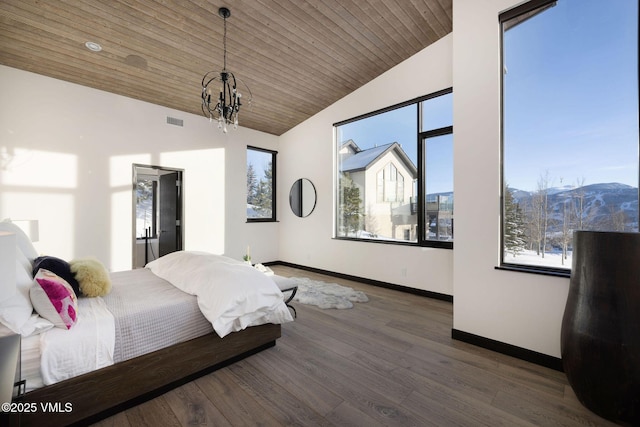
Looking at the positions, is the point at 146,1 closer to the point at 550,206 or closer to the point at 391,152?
the point at 391,152

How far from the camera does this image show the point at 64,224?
148 inches

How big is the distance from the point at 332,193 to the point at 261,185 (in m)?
1.72

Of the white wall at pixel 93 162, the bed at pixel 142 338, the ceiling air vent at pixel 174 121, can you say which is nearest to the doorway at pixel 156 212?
the white wall at pixel 93 162

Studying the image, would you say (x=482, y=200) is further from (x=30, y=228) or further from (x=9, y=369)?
(x=30, y=228)

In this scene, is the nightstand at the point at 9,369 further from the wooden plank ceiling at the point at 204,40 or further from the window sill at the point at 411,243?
the window sill at the point at 411,243

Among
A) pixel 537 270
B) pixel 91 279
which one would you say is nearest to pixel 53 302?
pixel 91 279

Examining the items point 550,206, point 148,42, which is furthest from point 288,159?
point 550,206

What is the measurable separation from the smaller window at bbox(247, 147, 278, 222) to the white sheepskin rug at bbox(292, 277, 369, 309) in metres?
2.05

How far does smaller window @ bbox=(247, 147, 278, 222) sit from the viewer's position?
590 cm

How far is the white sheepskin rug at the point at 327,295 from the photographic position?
3.67 meters

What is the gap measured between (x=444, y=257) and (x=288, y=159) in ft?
12.3

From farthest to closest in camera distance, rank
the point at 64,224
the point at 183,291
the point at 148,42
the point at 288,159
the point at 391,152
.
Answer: the point at 288,159, the point at 391,152, the point at 64,224, the point at 148,42, the point at 183,291

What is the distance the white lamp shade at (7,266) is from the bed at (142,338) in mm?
404

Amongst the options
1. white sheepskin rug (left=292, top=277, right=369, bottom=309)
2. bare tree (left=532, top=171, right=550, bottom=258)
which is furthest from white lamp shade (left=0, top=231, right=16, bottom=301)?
bare tree (left=532, top=171, right=550, bottom=258)
